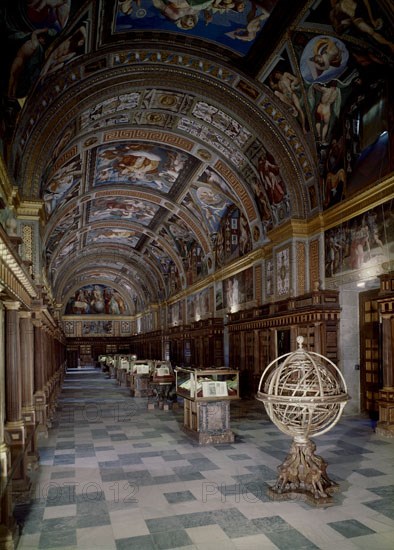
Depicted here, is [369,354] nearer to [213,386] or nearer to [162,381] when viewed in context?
[213,386]

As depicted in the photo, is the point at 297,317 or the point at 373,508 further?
the point at 297,317

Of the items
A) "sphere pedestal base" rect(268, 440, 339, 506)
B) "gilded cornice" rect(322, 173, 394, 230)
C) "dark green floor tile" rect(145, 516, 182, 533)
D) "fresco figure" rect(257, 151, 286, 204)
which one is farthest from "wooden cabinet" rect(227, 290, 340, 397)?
"dark green floor tile" rect(145, 516, 182, 533)

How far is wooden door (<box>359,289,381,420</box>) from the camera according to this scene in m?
13.6

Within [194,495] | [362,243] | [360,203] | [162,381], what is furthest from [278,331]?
[194,495]

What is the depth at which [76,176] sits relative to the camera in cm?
2006

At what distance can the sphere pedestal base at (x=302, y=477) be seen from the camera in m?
6.66

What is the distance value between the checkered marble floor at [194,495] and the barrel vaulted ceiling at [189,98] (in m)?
6.95

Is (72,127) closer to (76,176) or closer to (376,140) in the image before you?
(76,176)

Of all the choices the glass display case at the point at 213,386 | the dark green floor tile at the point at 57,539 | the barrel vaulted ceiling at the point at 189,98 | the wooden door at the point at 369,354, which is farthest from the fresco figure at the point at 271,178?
the dark green floor tile at the point at 57,539

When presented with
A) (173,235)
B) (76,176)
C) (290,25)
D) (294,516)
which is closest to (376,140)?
(290,25)

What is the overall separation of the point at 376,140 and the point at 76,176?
40.5 feet

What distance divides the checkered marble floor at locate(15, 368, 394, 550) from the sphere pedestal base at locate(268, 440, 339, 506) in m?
0.15

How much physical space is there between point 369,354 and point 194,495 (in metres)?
8.64

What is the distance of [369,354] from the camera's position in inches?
548
